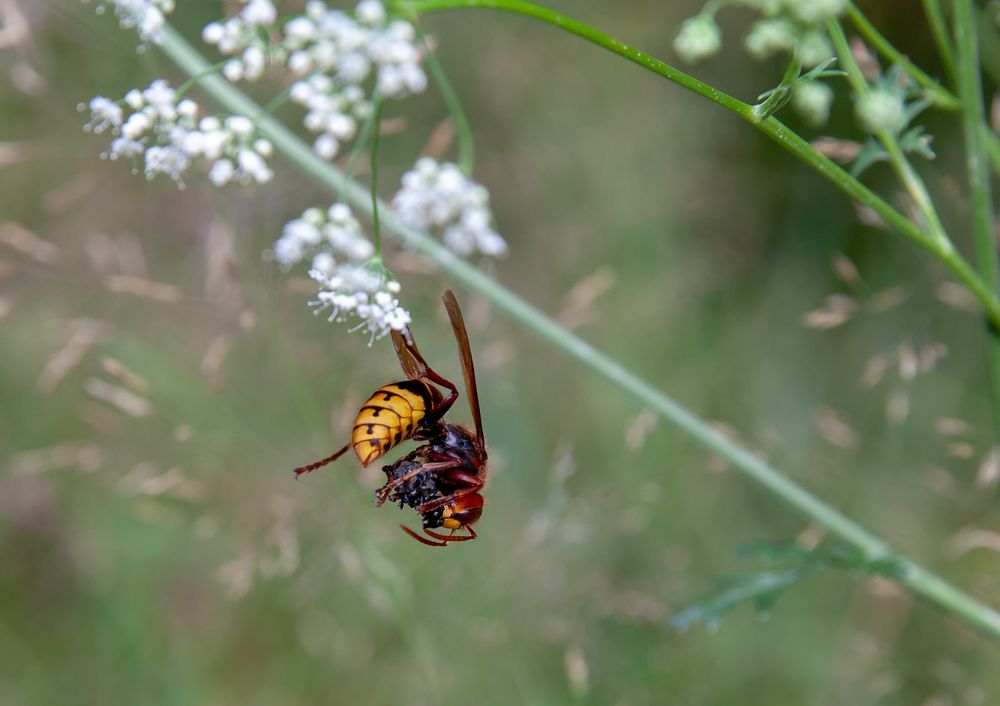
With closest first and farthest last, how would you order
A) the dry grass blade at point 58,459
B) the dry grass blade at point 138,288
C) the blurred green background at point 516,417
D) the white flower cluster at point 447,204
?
the white flower cluster at point 447,204, the dry grass blade at point 138,288, the dry grass blade at point 58,459, the blurred green background at point 516,417

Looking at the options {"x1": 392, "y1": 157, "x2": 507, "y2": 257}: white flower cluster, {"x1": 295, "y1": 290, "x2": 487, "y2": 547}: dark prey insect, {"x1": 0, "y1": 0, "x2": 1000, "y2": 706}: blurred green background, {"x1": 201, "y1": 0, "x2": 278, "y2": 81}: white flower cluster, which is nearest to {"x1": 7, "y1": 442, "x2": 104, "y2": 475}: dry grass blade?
{"x1": 0, "y1": 0, "x2": 1000, "y2": 706}: blurred green background

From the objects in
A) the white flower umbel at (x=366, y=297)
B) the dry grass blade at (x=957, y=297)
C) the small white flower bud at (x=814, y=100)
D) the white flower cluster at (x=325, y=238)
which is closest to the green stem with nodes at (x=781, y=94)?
the small white flower bud at (x=814, y=100)

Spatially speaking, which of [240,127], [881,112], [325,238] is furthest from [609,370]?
[240,127]

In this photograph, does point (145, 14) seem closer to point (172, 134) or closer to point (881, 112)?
point (172, 134)

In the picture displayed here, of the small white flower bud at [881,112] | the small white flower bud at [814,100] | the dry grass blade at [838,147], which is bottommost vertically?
the dry grass blade at [838,147]

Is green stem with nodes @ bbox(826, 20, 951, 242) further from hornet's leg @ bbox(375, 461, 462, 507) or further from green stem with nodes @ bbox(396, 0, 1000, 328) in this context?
hornet's leg @ bbox(375, 461, 462, 507)

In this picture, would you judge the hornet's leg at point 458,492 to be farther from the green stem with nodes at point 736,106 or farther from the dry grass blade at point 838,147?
the dry grass blade at point 838,147

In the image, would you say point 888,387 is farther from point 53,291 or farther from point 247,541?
point 53,291
